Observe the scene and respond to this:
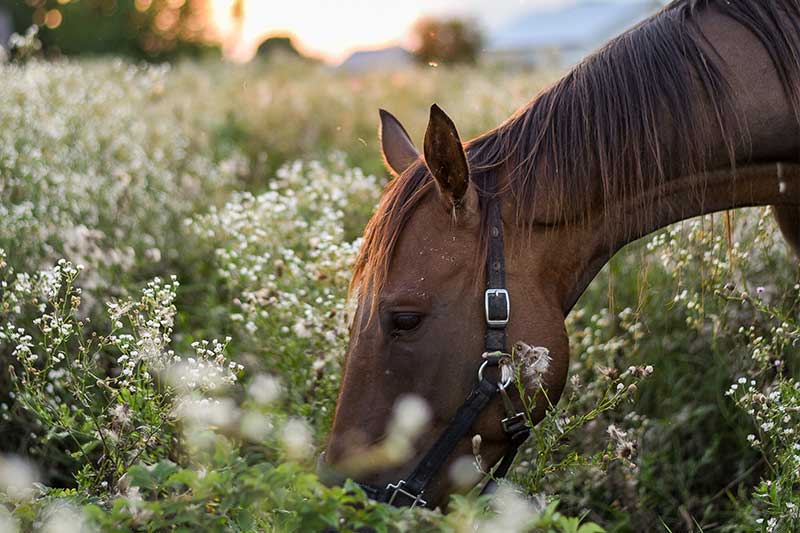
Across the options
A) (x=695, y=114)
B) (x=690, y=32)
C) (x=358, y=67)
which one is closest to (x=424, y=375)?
(x=695, y=114)

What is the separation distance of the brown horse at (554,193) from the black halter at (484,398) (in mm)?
21

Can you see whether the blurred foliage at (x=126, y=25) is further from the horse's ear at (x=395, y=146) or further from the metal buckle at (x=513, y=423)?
the metal buckle at (x=513, y=423)

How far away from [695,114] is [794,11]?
44cm

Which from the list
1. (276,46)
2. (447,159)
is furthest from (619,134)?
(276,46)

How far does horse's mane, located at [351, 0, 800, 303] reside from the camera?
226cm

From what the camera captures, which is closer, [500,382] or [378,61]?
[500,382]

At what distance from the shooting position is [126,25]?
28.6m

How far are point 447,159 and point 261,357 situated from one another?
158cm

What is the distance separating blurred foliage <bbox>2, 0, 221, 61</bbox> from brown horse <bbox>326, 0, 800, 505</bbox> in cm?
2670

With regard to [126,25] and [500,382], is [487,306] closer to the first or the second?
[500,382]

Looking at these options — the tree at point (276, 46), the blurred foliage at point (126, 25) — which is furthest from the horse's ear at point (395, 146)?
the blurred foliage at point (126, 25)

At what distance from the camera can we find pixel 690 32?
234cm

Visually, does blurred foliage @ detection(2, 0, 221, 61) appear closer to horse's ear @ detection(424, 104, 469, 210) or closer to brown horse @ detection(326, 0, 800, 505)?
brown horse @ detection(326, 0, 800, 505)

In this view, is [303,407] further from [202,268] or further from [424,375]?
[202,268]
